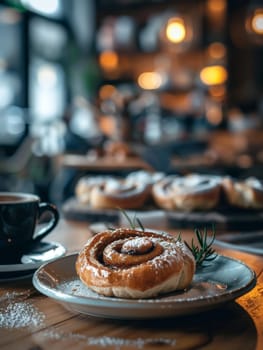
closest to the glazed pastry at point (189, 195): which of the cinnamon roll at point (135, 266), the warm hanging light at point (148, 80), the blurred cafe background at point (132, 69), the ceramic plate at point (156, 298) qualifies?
the ceramic plate at point (156, 298)

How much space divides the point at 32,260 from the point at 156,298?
1.07 ft

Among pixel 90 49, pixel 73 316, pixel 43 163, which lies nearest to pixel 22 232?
pixel 73 316

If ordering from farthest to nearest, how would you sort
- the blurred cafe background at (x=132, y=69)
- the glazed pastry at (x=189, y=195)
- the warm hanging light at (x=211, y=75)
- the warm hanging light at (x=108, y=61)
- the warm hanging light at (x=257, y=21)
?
the warm hanging light at (x=108, y=61), the warm hanging light at (x=211, y=75), the blurred cafe background at (x=132, y=69), the warm hanging light at (x=257, y=21), the glazed pastry at (x=189, y=195)

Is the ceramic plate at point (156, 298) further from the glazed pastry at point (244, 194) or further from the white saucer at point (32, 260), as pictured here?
the glazed pastry at point (244, 194)

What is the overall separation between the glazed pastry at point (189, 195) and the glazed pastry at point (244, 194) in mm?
32

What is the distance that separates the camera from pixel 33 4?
7.52 meters

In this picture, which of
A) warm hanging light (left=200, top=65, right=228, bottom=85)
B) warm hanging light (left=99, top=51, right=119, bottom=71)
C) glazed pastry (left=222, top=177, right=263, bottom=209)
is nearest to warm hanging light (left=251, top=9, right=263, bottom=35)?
glazed pastry (left=222, top=177, right=263, bottom=209)

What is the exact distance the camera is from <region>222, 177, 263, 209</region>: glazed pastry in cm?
162

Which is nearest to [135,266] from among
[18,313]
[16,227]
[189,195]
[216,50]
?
[18,313]

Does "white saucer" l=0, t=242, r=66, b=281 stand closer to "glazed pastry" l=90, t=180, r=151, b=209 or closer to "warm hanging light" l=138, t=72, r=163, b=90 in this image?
"glazed pastry" l=90, t=180, r=151, b=209

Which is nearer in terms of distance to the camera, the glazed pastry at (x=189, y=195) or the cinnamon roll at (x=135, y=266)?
the cinnamon roll at (x=135, y=266)

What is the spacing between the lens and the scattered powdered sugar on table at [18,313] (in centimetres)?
67

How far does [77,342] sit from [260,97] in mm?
7610

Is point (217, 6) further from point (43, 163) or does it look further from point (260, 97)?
point (43, 163)
